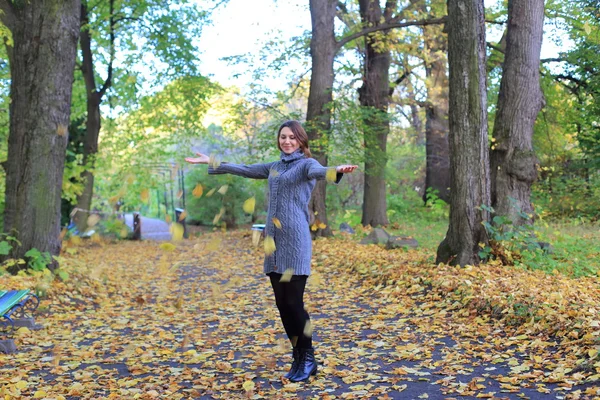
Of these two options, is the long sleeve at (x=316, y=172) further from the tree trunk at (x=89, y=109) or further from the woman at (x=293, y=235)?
the tree trunk at (x=89, y=109)

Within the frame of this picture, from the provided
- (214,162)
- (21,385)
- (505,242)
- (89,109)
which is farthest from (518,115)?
(89,109)

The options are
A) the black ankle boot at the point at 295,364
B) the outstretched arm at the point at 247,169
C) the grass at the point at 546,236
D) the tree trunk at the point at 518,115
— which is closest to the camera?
the black ankle boot at the point at 295,364

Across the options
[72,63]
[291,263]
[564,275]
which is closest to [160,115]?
[72,63]

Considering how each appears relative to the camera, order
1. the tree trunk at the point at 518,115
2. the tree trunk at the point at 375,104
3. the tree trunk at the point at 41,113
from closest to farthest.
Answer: the tree trunk at the point at 41,113 → the tree trunk at the point at 518,115 → the tree trunk at the point at 375,104

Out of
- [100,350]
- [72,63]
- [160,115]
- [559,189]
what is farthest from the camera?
[160,115]

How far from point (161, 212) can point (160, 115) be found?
77.2ft

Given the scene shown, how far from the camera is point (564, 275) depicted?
9.12 m

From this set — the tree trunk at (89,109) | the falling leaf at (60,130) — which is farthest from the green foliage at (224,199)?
the falling leaf at (60,130)

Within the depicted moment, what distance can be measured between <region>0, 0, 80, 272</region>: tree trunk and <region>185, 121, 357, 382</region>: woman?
613 cm

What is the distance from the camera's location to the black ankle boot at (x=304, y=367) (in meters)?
5.31

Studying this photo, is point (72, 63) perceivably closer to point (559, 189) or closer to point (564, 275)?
point (564, 275)

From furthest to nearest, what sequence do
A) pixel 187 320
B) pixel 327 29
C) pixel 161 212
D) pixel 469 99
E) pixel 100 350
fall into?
pixel 161 212
pixel 327 29
pixel 469 99
pixel 187 320
pixel 100 350

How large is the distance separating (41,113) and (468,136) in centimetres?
643

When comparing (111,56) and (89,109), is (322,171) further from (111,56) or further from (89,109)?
(111,56)
